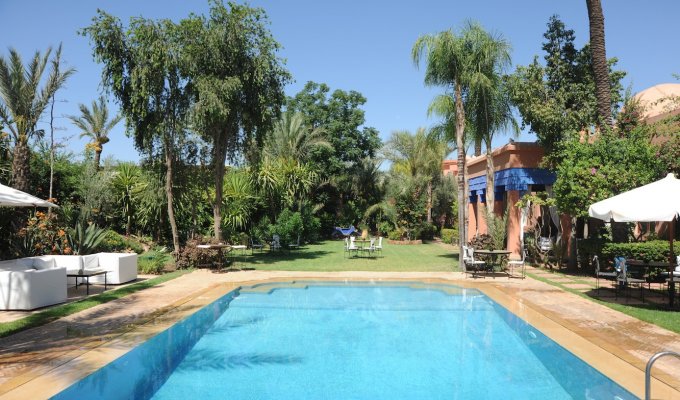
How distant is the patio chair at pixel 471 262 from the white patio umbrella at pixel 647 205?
431cm

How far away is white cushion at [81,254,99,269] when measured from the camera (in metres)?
11.2

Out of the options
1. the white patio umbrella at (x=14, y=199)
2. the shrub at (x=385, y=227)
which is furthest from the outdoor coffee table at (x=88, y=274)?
the shrub at (x=385, y=227)

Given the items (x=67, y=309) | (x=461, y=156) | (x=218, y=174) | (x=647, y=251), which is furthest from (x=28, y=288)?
(x=647, y=251)

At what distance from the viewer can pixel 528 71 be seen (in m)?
15.5

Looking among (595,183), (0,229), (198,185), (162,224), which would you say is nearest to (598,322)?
(595,183)

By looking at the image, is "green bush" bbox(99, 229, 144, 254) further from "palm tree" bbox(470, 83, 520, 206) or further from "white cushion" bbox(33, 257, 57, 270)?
"palm tree" bbox(470, 83, 520, 206)

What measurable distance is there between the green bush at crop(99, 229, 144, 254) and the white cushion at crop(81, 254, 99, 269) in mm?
4964

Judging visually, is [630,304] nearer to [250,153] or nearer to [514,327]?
[514,327]

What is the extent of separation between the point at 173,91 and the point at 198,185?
3654 mm

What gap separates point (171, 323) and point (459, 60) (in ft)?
36.3

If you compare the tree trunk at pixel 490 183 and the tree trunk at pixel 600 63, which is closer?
the tree trunk at pixel 600 63

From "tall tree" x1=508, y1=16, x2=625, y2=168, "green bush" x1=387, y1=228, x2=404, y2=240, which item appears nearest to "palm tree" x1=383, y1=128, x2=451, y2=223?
"green bush" x1=387, y1=228, x2=404, y2=240

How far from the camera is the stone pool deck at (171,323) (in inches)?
194

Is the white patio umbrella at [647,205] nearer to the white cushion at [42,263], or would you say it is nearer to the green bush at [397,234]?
the white cushion at [42,263]
